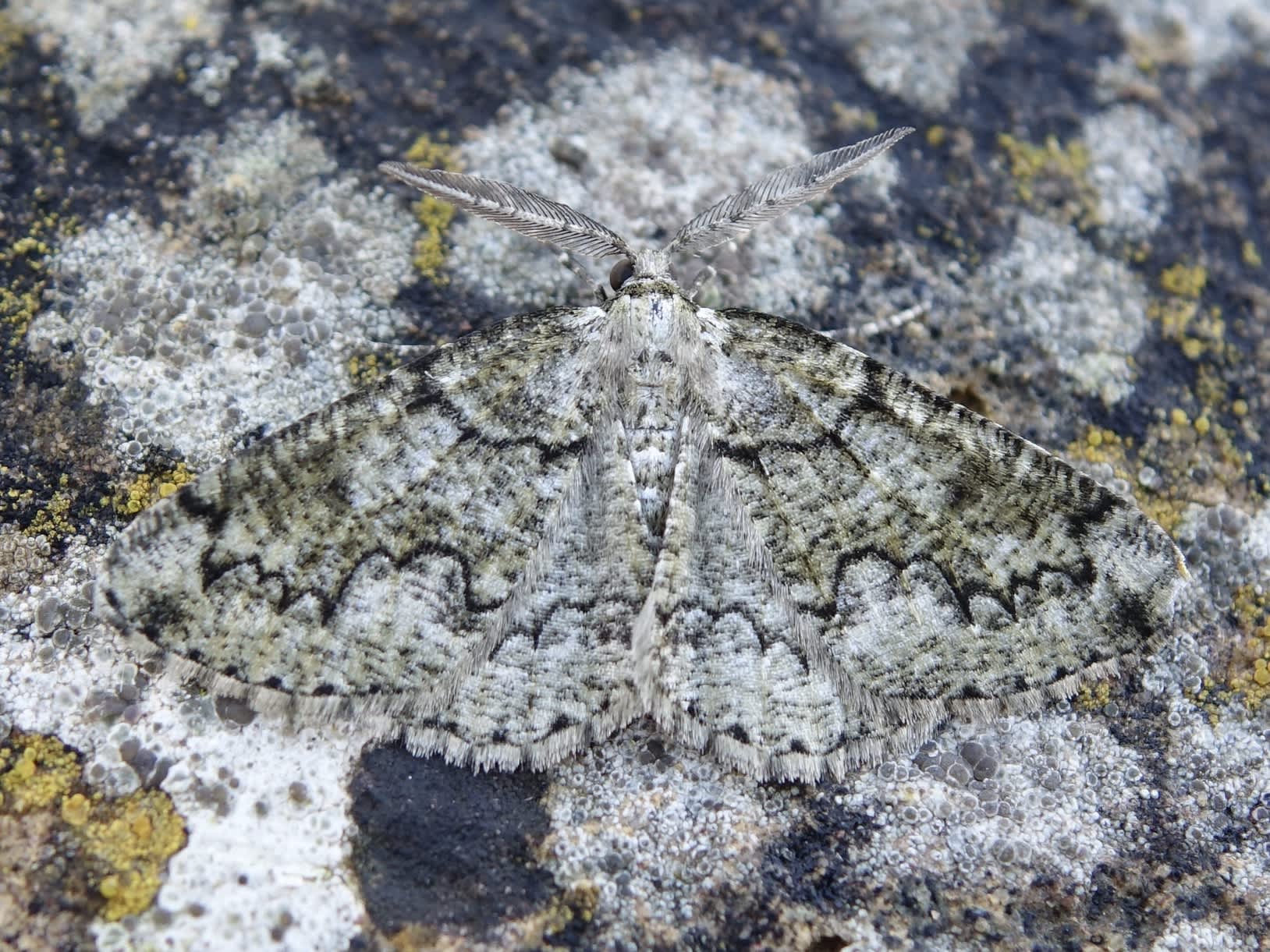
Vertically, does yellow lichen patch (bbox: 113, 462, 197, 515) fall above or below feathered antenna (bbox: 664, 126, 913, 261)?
below

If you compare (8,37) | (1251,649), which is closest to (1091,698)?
(1251,649)

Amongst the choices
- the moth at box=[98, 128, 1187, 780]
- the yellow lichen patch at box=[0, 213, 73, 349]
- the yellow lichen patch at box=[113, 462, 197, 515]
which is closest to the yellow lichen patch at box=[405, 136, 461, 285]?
the moth at box=[98, 128, 1187, 780]

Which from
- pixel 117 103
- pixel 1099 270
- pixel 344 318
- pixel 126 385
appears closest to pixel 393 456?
pixel 344 318

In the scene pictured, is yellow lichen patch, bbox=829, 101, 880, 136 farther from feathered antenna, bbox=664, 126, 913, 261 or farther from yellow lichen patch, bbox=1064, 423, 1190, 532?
yellow lichen patch, bbox=1064, 423, 1190, 532

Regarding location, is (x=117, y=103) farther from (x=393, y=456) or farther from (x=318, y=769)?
(x=318, y=769)

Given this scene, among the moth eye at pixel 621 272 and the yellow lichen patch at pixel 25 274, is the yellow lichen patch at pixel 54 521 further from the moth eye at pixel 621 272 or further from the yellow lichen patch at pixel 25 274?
the moth eye at pixel 621 272

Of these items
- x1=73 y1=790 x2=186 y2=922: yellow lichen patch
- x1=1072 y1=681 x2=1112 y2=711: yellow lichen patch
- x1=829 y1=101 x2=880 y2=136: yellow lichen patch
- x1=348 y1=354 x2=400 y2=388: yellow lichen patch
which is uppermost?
x1=829 y1=101 x2=880 y2=136: yellow lichen patch
